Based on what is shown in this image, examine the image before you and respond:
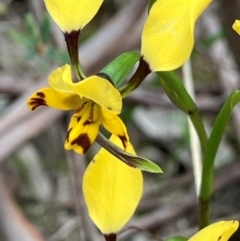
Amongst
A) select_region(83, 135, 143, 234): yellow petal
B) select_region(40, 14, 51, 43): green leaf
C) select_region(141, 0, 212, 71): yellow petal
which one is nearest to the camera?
select_region(141, 0, 212, 71): yellow petal

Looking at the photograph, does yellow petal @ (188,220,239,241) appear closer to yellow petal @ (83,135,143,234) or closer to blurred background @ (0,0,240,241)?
yellow petal @ (83,135,143,234)

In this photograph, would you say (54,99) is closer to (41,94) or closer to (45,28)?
(41,94)

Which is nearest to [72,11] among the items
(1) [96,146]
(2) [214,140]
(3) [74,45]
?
(3) [74,45]

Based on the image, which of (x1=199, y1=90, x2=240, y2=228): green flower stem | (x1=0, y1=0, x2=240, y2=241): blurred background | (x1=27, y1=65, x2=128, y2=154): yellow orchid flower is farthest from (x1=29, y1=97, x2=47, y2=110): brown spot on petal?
(x1=0, y1=0, x2=240, y2=241): blurred background

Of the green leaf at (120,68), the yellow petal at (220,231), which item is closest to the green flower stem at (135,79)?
the green leaf at (120,68)

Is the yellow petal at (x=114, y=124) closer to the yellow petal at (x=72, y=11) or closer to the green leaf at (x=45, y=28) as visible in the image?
the yellow petal at (x=72, y=11)
